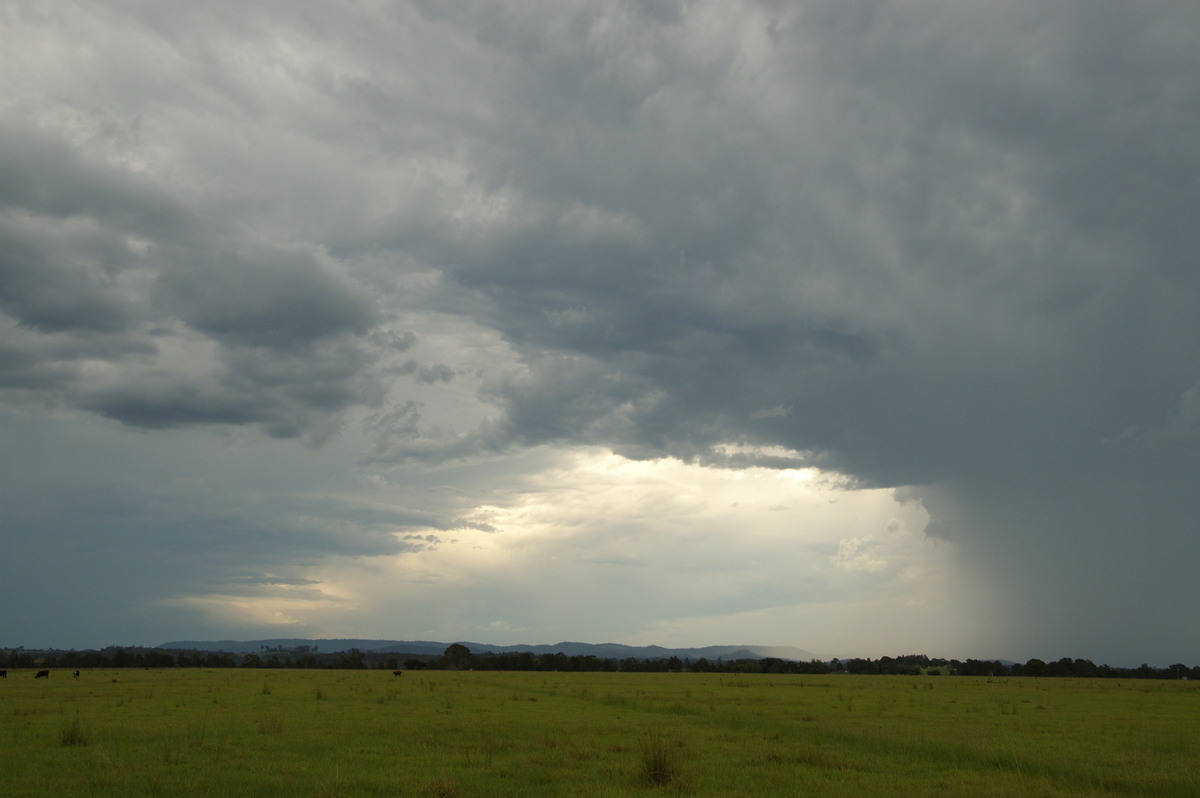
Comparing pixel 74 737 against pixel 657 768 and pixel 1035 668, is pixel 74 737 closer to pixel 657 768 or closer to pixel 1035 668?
pixel 657 768

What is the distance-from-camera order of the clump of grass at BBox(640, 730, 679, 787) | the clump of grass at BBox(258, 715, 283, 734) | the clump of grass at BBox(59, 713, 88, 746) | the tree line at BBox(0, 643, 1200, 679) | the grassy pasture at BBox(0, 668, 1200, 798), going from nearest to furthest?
the grassy pasture at BBox(0, 668, 1200, 798) → the clump of grass at BBox(640, 730, 679, 787) → the clump of grass at BBox(59, 713, 88, 746) → the clump of grass at BBox(258, 715, 283, 734) → the tree line at BBox(0, 643, 1200, 679)

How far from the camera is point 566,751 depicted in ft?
65.5

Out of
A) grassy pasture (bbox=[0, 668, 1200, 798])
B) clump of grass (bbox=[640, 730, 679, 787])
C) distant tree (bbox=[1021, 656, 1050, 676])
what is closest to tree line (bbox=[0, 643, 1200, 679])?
distant tree (bbox=[1021, 656, 1050, 676])

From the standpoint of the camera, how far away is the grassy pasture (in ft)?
49.8

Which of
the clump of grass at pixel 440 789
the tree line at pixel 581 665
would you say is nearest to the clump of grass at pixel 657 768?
the clump of grass at pixel 440 789

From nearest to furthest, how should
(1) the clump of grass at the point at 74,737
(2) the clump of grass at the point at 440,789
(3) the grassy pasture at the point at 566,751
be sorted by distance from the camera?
1. (2) the clump of grass at the point at 440,789
2. (3) the grassy pasture at the point at 566,751
3. (1) the clump of grass at the point at 74,737

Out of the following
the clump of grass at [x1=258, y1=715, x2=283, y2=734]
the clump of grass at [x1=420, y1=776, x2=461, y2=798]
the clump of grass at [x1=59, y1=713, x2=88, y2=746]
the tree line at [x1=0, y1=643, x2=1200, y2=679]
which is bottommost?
the tree line at [x1=0, y1=643, x2=1200, y2=679]

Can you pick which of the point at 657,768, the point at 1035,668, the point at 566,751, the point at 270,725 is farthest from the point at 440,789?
the point at 1035,668

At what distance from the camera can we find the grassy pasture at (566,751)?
15164 mm

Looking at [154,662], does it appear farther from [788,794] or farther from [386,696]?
[788,794]

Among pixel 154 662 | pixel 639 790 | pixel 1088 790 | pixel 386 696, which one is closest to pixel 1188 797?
pixel 1088 790

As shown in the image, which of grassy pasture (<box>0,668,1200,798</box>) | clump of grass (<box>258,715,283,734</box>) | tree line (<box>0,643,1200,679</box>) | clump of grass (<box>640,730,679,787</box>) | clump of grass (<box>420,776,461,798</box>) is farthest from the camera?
tree line (<box>0,643,1200,679</box>)

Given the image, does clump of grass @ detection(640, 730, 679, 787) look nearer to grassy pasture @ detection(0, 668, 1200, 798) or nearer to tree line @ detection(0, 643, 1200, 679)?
grassy pasture @ detection(0, 668, 1200, 798)

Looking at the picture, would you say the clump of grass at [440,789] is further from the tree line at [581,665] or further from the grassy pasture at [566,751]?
the tree line at [581,665]
